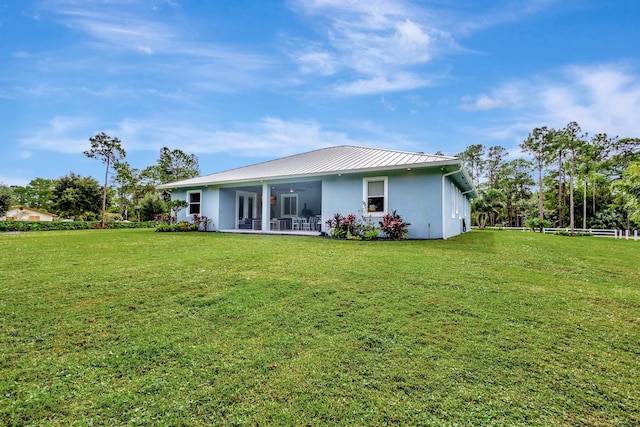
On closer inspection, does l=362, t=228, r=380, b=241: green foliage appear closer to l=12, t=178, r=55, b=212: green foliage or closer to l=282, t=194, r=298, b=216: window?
l=282, t=194, r=298, b=216: window

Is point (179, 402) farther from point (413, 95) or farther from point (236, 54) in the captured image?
point (413, 95)

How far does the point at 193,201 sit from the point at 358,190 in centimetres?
1014

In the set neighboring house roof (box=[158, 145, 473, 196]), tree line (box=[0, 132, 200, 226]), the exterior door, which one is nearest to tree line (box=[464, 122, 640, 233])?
neighboring house roof (box=[158, 145, 473, 196])

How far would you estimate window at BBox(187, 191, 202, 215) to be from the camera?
17.0 meters

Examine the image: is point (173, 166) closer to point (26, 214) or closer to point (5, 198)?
point (5, 198)

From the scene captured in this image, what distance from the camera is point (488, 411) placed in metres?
2.12

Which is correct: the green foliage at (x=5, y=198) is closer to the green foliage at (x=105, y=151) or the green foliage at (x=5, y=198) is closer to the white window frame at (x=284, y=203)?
the green foliage at (x=105, y=151)

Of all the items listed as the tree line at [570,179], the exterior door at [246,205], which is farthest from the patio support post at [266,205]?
→ the tree line at [570,179]

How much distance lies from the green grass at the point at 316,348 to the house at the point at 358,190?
227 inches

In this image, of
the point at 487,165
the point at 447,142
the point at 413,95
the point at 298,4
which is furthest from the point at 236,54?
the point at 487,165

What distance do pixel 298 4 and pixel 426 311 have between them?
11962 millimetres

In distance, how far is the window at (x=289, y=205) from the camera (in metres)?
19.0

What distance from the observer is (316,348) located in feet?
9.61

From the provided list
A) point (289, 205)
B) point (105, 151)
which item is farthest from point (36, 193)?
point (289, 205)
